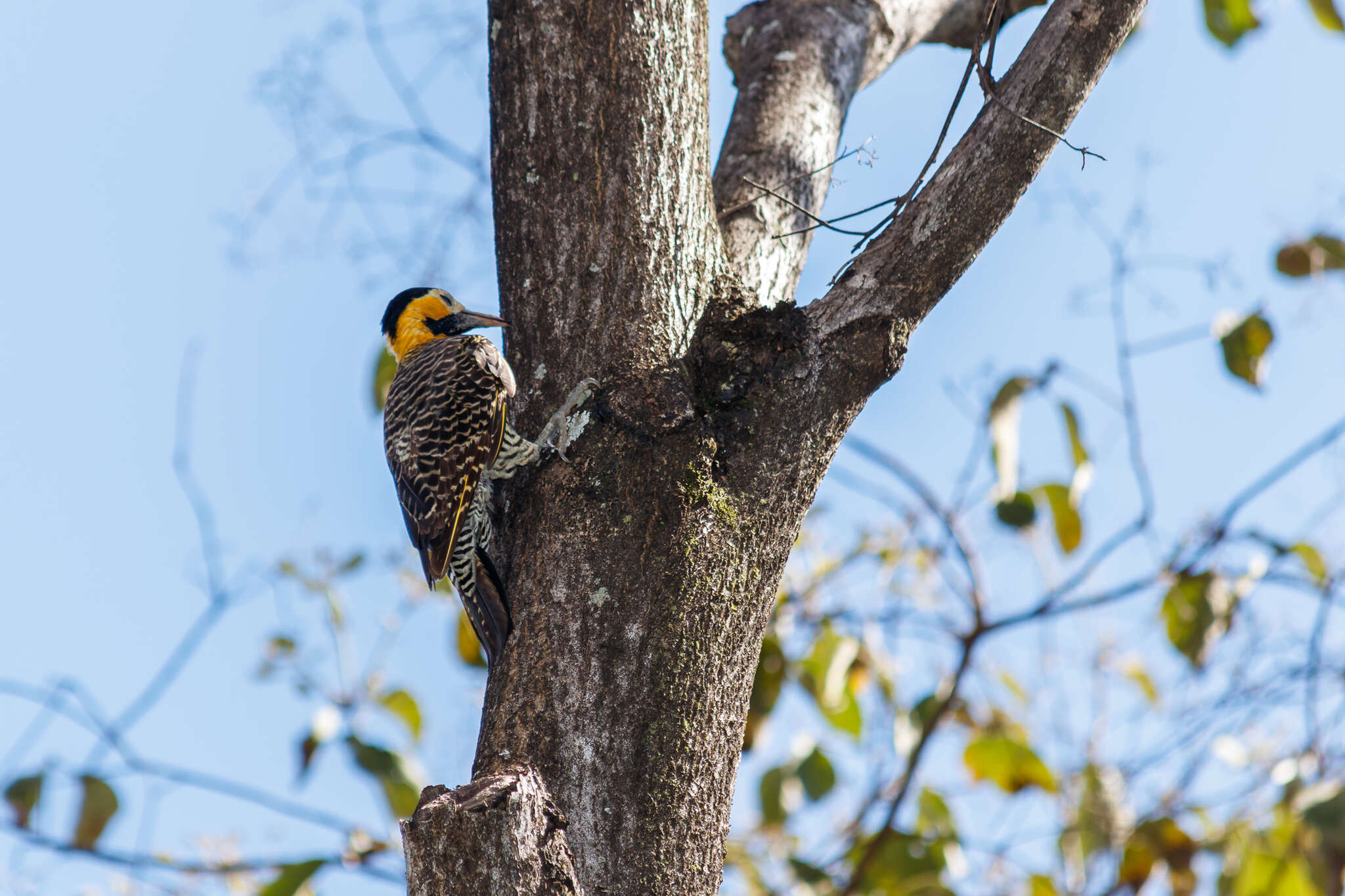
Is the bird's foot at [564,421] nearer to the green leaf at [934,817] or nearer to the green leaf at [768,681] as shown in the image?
the green leaf at [768,681]

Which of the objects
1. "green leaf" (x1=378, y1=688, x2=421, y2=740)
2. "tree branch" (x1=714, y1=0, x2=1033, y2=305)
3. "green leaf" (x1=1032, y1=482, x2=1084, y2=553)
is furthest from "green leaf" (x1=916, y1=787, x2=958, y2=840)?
"tree branch" (x1=714, y1=0, x2=1033, y2=305)

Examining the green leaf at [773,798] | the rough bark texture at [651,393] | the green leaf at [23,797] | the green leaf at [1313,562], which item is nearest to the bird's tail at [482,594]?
the rough bark texture at [651,393]

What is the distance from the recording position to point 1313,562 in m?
3.43

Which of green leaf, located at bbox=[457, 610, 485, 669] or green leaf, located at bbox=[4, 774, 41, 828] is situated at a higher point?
green leaf, located at bbox=[457, 610, 485, 669]

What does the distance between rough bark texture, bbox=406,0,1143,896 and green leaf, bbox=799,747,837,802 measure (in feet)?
6.61

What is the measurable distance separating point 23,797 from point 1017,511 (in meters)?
3.15

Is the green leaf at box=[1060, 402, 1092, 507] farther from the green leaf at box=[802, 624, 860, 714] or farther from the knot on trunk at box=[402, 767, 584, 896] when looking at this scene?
the knot on trunk at box=[402, 767, 584, 896]

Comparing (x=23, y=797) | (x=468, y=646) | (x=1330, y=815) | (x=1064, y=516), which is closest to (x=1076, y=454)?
(x=1064, y=516)

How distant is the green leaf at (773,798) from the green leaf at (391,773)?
4.93ft

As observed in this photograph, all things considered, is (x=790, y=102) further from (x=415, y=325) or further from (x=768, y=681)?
(x=768, y=681)

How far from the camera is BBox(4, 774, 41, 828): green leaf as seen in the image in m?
3.21

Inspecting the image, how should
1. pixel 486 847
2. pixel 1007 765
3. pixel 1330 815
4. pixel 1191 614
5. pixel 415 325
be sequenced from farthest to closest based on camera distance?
pixel 415 325, pixel 1007 765, pixel 1191 614, pixel 1330 815, pixel 486 847

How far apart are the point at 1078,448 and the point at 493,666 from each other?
2.23 metres

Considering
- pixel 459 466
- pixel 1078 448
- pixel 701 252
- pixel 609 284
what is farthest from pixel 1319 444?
pixel 459 466
